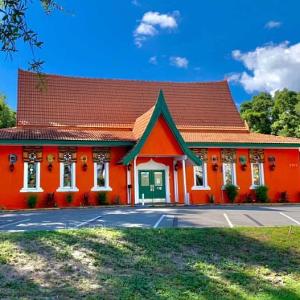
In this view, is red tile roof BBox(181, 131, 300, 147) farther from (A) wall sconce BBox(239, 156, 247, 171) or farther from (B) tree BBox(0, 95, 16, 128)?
(B) tree BBox(0, 95, 16, 128)

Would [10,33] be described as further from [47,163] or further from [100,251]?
[47,163]

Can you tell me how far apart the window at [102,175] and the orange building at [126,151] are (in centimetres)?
5

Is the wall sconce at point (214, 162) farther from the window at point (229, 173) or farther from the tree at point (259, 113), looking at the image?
the tree at point (259, 113)

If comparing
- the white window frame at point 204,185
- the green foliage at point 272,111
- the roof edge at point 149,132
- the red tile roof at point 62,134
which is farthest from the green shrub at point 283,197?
the green foliage at point 272,111

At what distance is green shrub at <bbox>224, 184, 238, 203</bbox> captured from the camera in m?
21.4

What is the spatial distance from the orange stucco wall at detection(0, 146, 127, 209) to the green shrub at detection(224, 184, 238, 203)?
578cm

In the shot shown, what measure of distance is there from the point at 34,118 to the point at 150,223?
1339 centimetres

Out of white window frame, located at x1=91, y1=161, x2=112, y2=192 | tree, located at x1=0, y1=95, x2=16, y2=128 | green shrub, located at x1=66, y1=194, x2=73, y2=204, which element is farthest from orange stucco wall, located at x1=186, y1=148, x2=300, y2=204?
tree, located at x1=0, y1=95, x2=16, y2=128

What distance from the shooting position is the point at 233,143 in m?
21.7

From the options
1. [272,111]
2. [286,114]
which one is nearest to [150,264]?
[286,114]

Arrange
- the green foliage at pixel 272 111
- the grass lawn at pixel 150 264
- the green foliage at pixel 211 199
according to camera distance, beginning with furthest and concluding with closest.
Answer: the green foliage at pixel 272 111
the green foliage at pixel 211 199
the grass lawn at pixel 150 264

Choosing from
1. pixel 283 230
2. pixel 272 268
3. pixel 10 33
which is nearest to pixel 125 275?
pixel 272 268

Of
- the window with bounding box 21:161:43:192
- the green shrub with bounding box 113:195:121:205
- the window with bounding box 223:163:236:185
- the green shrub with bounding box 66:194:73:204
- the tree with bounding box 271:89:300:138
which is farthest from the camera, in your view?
the tree with bounding box 271:89:300:138

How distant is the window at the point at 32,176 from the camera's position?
19.5 m
